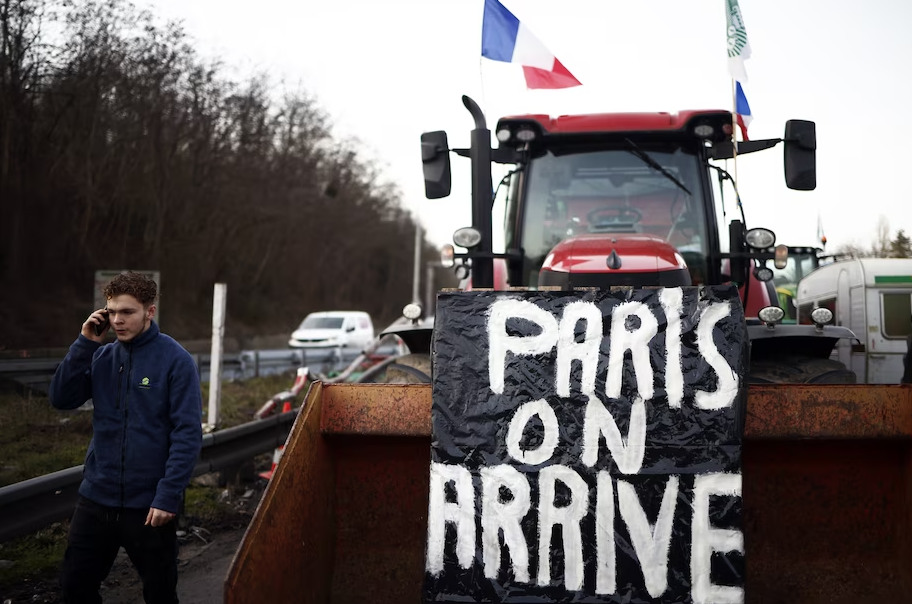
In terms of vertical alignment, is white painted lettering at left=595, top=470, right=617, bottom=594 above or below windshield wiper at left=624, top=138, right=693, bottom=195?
below

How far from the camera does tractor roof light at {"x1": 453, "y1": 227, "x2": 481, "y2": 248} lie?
5395 mm

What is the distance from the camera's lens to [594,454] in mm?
3326

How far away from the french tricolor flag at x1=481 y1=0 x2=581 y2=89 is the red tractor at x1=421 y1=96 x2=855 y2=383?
1463 millimetres

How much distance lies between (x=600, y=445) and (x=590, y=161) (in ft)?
9.92

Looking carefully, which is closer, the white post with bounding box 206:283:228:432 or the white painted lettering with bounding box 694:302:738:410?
the white painted lettering with bounding box 694:302:738:410

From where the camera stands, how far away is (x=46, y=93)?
63.6 feet

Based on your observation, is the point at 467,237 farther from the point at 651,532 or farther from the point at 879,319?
the point at 879,319

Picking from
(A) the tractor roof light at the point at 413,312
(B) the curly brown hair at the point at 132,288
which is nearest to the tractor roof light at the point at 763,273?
(A) the tractor roof light at the point at 413,312

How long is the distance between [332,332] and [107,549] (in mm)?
24878

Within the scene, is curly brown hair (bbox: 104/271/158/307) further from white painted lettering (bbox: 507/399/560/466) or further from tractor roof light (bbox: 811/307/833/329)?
tractor roof light (bbox: 811/307/833/329)

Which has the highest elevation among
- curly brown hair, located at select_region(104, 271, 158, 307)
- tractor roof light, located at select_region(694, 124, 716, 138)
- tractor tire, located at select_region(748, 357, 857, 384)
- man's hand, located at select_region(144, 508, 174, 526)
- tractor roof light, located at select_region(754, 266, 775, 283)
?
tractor roof light, located at select_region(694, 124, 716, 138)

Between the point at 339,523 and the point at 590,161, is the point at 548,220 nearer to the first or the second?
the point at 590,161

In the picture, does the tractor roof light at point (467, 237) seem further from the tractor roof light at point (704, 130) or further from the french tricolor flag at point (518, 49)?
the french tricolor flag at point (518, 49)

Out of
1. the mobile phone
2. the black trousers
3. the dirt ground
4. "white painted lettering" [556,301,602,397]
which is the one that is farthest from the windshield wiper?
the black trousers
